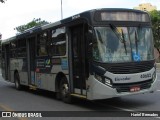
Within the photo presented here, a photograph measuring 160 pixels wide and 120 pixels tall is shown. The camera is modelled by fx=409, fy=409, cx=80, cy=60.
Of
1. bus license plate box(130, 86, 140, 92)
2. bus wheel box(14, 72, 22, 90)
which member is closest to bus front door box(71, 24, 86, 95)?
bus license plate box(130, 86, 140, 92)

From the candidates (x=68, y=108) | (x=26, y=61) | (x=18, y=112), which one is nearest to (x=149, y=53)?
(x=68, y=108)

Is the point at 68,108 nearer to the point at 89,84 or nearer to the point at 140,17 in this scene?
the point at 89,84

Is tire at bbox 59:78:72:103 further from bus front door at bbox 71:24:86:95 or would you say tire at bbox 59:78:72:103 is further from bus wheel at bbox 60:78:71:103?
bus front door at bbox 71:24:86:95

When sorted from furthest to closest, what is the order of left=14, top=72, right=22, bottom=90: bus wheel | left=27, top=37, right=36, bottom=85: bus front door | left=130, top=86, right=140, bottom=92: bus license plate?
1. left=14, top=72, right=22, bottom=90: bus wheel
2. left=27, top=37, right=36, bottom=85: bus front door
3. left=130, top=86, right=140, bottom=92: bus license plate

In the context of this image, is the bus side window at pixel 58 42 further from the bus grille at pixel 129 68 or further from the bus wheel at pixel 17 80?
the bus wheel at pixel 17 80

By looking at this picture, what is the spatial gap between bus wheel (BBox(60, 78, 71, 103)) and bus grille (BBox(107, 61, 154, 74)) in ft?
8.36

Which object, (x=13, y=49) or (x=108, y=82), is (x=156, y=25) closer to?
(x=13, y=49)

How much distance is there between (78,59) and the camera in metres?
12.8

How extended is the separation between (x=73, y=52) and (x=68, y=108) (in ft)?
5.89

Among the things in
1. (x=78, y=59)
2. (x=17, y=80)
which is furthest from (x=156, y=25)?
(x=78, y=59)

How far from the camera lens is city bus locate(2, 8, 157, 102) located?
38.2ft

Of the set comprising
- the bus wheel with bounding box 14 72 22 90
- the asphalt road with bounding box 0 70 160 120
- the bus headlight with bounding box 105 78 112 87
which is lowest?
the asphalt road with bounding box 0 70 160 120

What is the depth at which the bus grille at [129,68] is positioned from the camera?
11.7 metres

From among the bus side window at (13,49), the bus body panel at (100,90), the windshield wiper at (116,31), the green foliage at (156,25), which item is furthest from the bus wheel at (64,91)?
the green foliage at (156,25)
